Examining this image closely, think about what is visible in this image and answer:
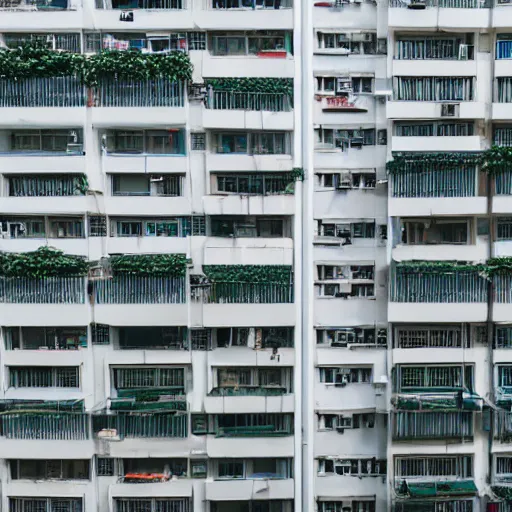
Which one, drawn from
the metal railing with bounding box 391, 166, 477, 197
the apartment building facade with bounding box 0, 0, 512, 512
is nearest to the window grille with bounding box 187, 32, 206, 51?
the apartment building facade with bounding box 0, 0, 512, 512

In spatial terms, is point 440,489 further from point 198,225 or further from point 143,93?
point 143,93

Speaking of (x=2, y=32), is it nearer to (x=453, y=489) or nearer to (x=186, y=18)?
(x=186, y=18)

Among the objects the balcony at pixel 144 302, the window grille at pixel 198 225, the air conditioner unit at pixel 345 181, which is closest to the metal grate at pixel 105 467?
the balcony at pixel 144 302

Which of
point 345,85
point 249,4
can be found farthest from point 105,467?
point 249,4

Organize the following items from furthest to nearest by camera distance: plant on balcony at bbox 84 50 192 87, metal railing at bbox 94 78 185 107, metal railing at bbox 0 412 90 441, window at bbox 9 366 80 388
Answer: window at bbox 9 366 80 388 < metal railing at bbox 0 412 90 441 < metal railing at bbox 94 78 185 107 < plant on balcony at bbox 84 50 192 87

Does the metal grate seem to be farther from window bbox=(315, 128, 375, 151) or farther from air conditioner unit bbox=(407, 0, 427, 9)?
air conditioner unit bbox=(407, 0, 427, 9)

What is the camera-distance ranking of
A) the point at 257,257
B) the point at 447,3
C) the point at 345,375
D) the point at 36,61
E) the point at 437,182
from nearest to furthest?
the point at 36,61
the point at 447,3
the point at 437,182
the point at 257,257
the point at 345,375

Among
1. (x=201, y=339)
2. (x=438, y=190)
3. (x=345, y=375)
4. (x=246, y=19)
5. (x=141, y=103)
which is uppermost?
(x=246, y=19)
